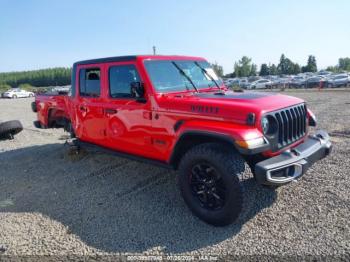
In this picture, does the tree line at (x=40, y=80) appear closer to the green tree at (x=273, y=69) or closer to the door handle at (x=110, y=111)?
the green tree at (x=273, y=69)

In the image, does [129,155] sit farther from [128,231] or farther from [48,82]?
[48,82]

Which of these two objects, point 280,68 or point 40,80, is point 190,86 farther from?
point 40,80

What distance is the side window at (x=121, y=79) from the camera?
4184 millimetres

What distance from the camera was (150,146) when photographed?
409 centimetres

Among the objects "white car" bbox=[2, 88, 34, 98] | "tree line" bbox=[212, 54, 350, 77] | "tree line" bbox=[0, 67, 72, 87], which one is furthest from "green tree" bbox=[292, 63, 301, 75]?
"tree line" bbox=[0, 67, 72, 87]

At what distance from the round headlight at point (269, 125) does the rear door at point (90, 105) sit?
8.69 feet

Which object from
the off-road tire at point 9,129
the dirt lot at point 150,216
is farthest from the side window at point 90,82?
the off-road tire at point 9,129

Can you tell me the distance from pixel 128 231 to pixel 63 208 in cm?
121

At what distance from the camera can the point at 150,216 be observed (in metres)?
3.67

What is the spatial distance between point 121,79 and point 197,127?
167 cm

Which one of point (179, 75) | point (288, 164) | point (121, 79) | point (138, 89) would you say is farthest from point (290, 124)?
point (121, 79)

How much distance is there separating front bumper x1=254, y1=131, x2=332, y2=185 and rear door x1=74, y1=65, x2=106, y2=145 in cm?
281

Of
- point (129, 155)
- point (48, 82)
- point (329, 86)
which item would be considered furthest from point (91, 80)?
point (48, 82)

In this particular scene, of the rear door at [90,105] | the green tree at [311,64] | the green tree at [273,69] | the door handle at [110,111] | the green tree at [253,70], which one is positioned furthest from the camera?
the green tree at [253,70]
